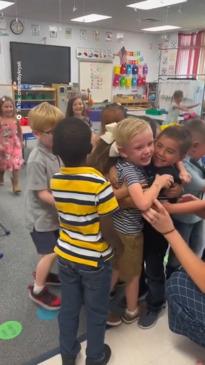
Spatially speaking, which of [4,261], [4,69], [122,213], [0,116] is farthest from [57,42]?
[122,213]

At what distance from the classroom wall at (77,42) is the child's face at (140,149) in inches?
281

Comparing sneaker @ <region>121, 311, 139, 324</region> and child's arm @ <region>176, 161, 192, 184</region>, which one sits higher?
child's arm @ <region>176, 161, 192, 184</region>

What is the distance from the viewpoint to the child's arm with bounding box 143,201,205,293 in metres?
1.13

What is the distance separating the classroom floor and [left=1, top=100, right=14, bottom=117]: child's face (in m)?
2.71

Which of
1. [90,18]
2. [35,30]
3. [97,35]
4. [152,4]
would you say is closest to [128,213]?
[152,4]

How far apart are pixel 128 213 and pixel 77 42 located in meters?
8.15

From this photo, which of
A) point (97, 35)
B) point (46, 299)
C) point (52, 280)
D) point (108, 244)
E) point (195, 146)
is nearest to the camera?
point (108, 244)

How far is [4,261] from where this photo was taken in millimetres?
2227

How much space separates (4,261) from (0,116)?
6.13ft

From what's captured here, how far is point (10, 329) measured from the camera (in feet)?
5.25

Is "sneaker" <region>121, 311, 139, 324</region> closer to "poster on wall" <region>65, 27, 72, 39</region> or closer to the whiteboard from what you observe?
the whiteboard

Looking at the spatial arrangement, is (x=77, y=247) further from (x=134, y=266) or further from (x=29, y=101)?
(x=29, y=101)

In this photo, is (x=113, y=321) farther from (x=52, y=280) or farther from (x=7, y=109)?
(x=7, y=109)

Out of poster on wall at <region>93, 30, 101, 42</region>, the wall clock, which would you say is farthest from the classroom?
poster on wall at <region>93, 30, 101, 42</region>
